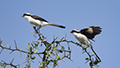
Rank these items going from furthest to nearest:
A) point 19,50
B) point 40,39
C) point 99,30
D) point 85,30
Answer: point 85,30, point 99,30, point 40,39, point 19,50

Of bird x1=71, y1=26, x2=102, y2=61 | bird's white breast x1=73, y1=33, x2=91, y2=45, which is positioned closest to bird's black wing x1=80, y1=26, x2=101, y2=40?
bird x1=71, y1=26, x2=102, y2=61

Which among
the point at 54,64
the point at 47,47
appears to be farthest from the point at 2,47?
the point at 54,64

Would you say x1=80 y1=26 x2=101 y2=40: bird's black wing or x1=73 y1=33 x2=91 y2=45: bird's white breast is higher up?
x1=80 y1=26 x2=101 y2=40: bird's black wing

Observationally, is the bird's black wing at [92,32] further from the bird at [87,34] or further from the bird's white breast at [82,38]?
the bird's white breast at [82,38]

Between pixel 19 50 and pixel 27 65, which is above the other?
pixel 19 50

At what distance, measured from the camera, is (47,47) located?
1.99 meters

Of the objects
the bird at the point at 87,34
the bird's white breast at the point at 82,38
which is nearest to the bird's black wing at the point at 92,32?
the bird at the point at 87,34

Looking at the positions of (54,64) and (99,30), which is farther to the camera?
(99,30)

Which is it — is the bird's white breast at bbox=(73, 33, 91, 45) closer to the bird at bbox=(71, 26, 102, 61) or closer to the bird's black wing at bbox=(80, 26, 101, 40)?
the bird at bbox=(71, 26, 102, 61)

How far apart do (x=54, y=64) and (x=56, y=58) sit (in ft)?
0.19

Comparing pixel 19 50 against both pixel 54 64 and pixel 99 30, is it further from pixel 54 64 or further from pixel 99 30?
pixel 99 30

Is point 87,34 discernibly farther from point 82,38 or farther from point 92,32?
point 82,38

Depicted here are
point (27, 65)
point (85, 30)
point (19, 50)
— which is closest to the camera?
point (27, 65)

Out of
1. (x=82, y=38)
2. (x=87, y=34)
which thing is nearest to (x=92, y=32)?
(x=87, y=34)
